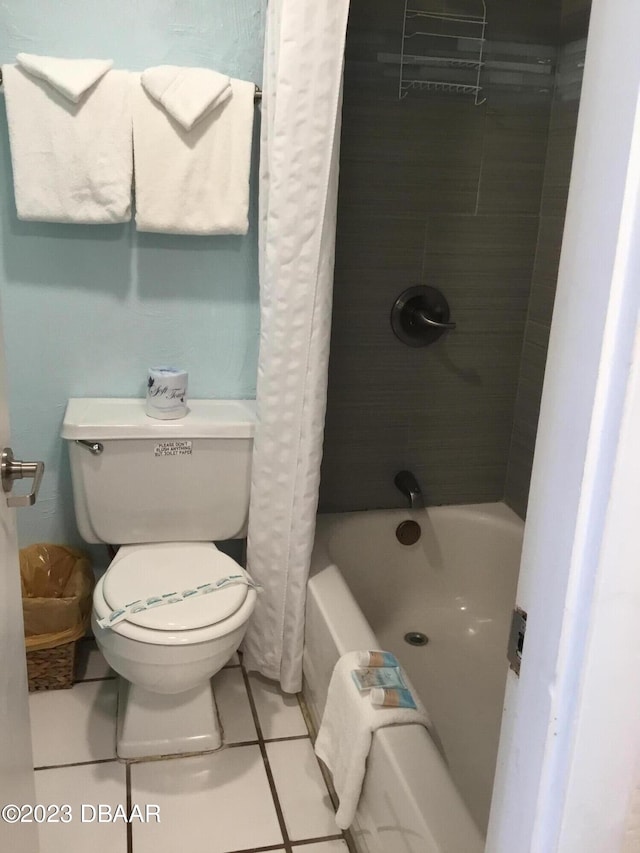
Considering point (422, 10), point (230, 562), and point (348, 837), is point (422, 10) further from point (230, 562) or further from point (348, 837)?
point (348, 837)

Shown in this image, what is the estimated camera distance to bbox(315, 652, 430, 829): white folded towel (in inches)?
57.9

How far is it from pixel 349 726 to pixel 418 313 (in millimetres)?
1157

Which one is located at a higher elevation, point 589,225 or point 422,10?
point 422,10

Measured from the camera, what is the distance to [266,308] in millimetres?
1808

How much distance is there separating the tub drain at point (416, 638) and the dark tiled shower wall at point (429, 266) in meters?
0.40

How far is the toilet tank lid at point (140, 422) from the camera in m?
1.86

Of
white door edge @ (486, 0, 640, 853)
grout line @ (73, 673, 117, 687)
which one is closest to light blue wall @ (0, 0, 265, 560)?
grout line @ (73, 673, 117, 687)

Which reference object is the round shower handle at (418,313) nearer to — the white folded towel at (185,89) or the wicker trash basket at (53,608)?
the white folded towel at (185,89)

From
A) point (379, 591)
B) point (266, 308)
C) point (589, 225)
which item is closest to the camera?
point (589, 225)

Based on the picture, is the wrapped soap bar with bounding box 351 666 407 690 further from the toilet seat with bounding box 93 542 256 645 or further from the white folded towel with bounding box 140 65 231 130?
the white folded towel with bounding box 140 65 231 130

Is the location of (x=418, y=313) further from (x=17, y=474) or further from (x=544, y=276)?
(x=17, y=474)

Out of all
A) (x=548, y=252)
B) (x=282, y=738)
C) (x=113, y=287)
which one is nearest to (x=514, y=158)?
(x=548, y=252)

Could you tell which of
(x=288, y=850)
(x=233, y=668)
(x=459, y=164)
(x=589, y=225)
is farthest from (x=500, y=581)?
(x=589, y=225)

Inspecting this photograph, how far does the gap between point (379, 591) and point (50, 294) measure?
1263 millimetres
